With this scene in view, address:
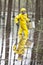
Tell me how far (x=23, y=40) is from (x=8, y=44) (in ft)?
0.41

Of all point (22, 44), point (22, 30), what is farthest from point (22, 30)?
point (22, 44)

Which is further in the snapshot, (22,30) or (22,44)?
(22,30)

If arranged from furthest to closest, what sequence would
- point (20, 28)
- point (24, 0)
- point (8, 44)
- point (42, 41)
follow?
1. point (20, 28)
2. point (24, 0)
3. point (8, 44)
4. point (42, 41)

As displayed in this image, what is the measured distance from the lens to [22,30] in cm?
180

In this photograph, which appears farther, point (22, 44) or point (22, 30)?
point (22, 30)

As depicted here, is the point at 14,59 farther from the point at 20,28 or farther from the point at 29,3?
the point at 29,3

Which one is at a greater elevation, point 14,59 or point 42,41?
point 42,41

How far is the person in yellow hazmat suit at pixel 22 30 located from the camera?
1.65 metres

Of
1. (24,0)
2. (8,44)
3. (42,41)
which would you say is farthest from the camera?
(24,0)

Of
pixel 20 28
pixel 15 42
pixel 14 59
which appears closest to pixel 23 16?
pixel 20 28

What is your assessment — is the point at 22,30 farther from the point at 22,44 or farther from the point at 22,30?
the point at 22,44

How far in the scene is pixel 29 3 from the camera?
5.36ft

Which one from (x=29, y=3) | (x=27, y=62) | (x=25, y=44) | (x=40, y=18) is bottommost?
(x=27, y=62)

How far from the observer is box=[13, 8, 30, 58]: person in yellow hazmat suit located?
1.65 meters
